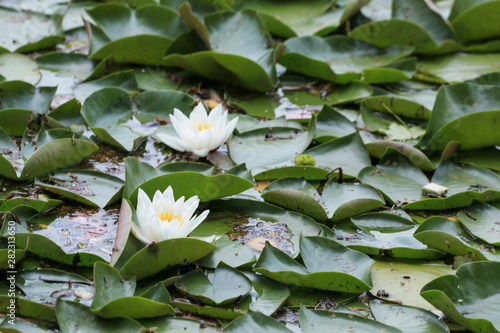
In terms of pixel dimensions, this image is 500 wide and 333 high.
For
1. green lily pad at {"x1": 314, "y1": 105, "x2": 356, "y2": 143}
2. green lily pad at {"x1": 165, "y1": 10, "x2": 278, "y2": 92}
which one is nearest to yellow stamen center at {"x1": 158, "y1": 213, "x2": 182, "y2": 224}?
green lily pad at {"x1": 314, "y1": 105, "x2": 356, "y2": 143}

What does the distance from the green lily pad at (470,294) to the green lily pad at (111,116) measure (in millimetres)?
1434

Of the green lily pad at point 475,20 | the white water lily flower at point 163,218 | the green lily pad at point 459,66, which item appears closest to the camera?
the white water lily flower at point 163,218

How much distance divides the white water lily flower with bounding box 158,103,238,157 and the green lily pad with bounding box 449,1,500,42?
1.99 metres

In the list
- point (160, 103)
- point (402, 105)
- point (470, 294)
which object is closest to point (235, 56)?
point (160, 103)

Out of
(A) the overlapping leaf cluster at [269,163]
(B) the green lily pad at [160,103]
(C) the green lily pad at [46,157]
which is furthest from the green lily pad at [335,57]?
(C) the green lily pad at [46,157]

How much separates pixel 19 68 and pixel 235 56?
1.23 m

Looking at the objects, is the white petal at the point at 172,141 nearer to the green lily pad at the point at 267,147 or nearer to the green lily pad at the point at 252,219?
the green lily pad at the point at 267,147

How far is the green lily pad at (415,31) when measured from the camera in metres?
3.43

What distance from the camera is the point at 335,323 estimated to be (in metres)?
1.69

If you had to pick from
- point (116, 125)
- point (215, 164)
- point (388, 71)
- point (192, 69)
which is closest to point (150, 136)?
point (116, 125)

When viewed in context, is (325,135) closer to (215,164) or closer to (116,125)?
(215,164)

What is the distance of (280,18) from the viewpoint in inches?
150

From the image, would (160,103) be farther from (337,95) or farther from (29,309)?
(29,309)

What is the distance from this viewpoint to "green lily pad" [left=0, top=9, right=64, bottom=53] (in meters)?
3.30
